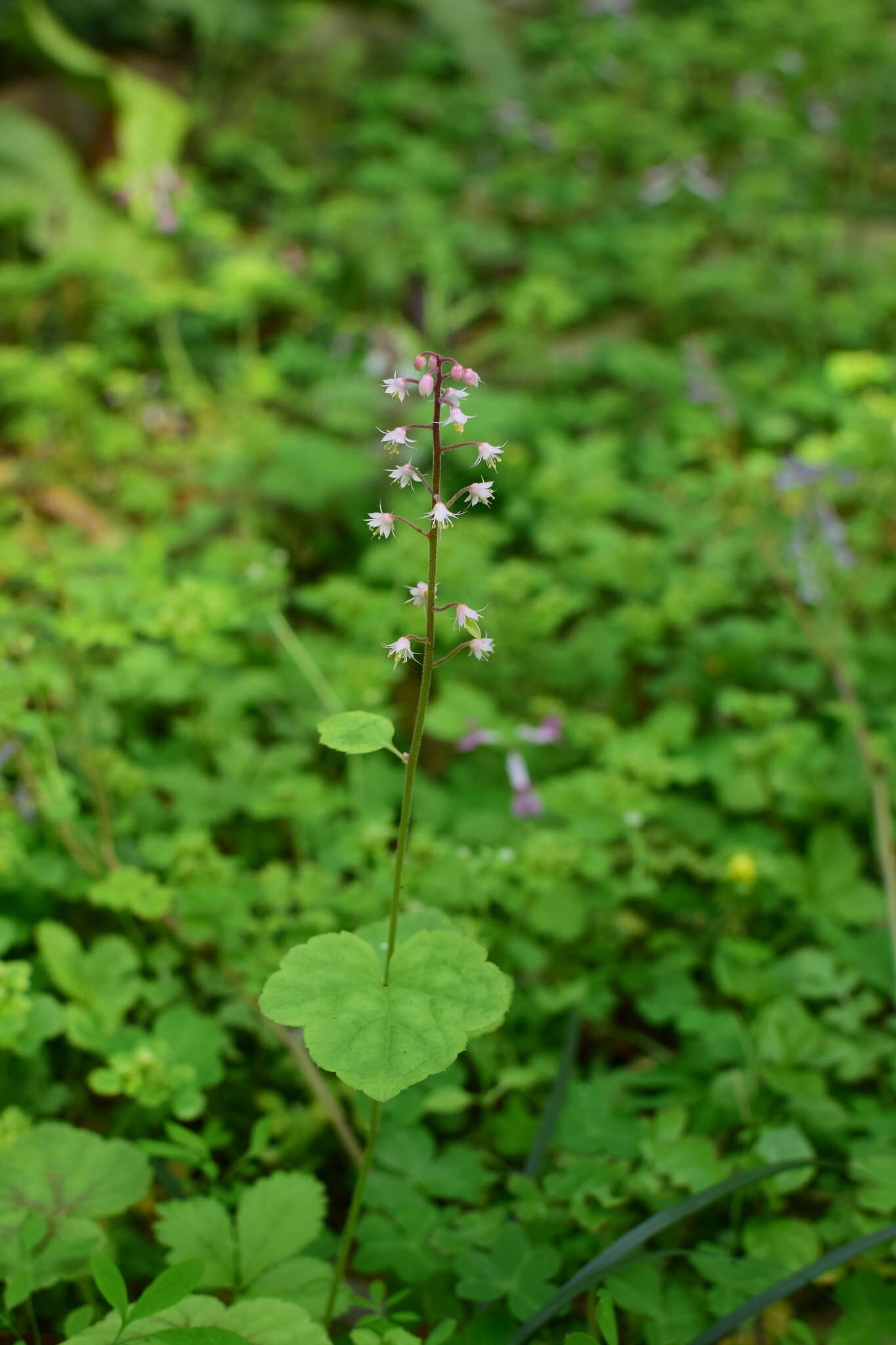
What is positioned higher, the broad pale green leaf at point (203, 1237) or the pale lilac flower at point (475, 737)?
the pale lilac flower at point (475, 737)

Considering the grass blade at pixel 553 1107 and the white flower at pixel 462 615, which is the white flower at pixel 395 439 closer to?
the white flower at pixel 462 615

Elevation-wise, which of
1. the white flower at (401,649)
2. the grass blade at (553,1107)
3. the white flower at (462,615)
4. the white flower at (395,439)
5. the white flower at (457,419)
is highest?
the white flower at (457,419)

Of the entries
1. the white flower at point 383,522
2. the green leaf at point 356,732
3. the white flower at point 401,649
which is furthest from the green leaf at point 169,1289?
the white flower at point 383,522

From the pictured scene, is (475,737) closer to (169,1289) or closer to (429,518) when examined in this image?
(429,518)

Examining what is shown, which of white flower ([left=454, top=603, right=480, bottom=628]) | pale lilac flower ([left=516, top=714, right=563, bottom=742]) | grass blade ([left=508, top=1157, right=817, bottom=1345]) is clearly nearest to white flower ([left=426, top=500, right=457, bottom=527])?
white flower ([left=454, top=603, right=480, bottom=628])

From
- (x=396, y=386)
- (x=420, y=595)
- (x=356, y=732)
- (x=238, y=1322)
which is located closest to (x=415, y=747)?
(x=356, y=732)

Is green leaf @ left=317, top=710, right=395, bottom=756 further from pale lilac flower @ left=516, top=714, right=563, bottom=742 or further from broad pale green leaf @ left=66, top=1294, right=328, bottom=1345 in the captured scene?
pale lilac flower @ left=516, top=714, right=563, bottom=742

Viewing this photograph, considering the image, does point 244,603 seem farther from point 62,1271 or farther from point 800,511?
point 800,511

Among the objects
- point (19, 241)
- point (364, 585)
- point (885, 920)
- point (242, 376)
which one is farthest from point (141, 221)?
point (885, 920)
